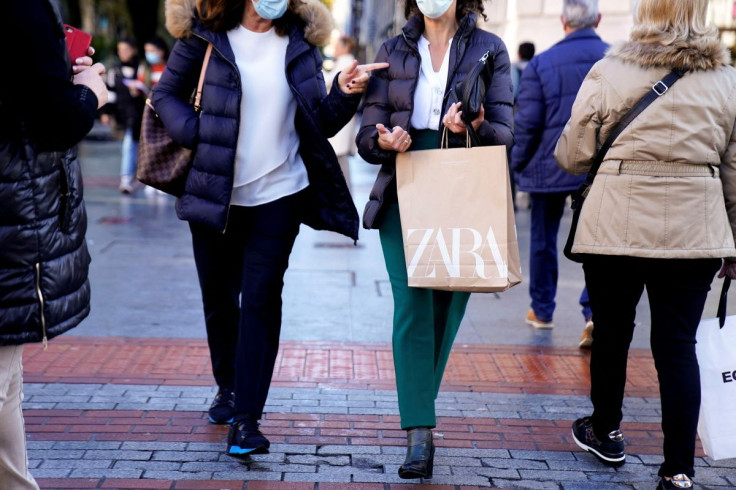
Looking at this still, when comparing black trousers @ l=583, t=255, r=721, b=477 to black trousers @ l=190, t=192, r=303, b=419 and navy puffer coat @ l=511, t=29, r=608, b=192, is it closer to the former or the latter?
black trousers @ l=190, t=192, r=303, b=419

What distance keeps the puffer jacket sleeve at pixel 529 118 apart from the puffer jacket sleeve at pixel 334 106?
221 cm

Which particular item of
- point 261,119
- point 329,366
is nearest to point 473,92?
point 261,119

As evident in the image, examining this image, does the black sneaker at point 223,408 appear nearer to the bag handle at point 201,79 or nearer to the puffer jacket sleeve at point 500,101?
the bag handle at point 201,79

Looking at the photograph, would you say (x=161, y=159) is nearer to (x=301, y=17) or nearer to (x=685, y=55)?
(x=301, y=17)

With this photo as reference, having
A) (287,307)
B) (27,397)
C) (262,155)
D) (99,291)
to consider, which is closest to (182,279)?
(99,291)

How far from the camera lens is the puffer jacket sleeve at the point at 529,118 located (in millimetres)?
5980

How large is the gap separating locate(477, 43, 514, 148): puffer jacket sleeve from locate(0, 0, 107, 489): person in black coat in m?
1.54

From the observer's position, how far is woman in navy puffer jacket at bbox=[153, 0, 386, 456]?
389cm

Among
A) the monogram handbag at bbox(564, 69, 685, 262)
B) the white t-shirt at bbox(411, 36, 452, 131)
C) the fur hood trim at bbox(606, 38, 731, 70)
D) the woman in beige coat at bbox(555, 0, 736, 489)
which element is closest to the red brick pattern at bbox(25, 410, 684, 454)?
the woman in beige coat at bbox(555, 0, 736, 489)

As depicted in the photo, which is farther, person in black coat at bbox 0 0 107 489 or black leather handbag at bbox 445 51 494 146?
black leather handbag at bbox 445 51 494 146

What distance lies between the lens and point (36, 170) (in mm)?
2799

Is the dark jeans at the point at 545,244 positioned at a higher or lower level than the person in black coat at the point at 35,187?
lower

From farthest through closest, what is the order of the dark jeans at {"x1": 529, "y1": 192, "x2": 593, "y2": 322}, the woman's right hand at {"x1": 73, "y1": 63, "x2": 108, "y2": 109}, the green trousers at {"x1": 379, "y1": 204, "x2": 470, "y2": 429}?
the dark jeans at {"x1": 529, "y1": 192, "x2": 593, "y2": 322} < the green trousers at {"x1": 379, "y1": 204, "x2": 470, "y2": 429} < the woman's right hand at {"x1": 73, "y1": 63, "x2": 108, "y2": 109}

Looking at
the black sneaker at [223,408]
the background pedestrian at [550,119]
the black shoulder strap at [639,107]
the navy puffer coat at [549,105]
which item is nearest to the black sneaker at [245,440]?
the black sneaker at [223,408]
